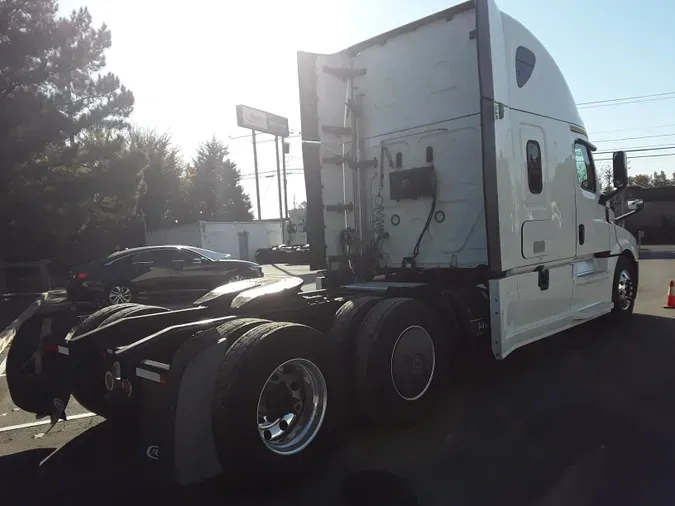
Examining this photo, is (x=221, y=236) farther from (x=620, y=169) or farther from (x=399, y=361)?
(x=399, y=361)

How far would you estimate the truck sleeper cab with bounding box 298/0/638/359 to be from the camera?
497 cm

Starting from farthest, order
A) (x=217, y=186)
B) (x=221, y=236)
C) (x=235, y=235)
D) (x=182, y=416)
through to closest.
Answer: (x=217, y=186), (x=235, y=235), (x=221, y=236), (x=182, y=416)

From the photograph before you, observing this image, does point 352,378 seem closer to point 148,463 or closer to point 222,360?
point 222,360

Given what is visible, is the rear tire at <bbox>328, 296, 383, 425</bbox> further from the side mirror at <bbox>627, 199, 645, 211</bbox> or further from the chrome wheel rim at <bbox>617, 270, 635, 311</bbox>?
the side mirror at <bbox>627, 199, 645, 211</bbox>

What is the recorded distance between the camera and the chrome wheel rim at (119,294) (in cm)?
1289

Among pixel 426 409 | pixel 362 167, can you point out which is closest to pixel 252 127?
pixel 362 167

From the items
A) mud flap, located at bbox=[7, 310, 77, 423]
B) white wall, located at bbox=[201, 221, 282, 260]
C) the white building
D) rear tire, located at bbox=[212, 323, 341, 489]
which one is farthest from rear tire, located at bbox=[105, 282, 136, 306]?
white wall, located at bbox=[201, 221, 282, 260]

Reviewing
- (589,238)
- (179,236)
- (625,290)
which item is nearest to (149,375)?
(589,238)

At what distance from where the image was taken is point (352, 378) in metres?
4.07

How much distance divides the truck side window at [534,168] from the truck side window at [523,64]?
25.0 inches

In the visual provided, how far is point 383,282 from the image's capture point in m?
5.61

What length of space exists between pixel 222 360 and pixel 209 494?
898 millimetres

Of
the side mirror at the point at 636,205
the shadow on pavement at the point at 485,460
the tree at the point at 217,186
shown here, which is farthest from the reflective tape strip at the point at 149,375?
the tree at the point at 217,186

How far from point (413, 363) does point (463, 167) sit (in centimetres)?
236
